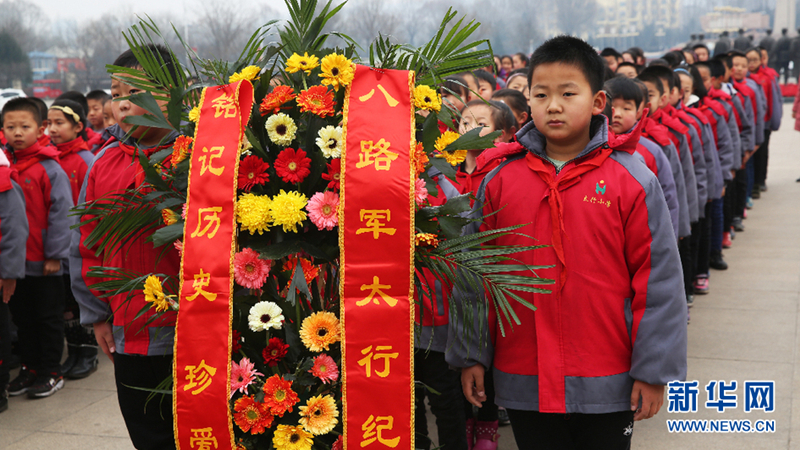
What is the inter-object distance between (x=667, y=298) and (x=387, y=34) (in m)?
1.04

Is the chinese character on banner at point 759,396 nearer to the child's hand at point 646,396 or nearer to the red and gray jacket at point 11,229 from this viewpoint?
the child's hand at point 646,396

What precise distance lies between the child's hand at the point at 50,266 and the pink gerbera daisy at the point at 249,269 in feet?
9.51

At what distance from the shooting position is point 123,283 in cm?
203

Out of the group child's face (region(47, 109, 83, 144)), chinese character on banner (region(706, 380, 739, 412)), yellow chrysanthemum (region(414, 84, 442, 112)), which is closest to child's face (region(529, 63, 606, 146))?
yellow chrysanthemum (region(414, 84, 442, 112))

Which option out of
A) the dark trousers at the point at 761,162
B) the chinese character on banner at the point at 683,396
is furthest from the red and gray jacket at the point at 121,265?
the dark trousers at the point at 761,162

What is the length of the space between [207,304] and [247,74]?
61 cm

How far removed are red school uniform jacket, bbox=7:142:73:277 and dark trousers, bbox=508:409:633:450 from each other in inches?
123

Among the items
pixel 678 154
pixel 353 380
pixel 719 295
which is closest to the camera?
pixel 353 380

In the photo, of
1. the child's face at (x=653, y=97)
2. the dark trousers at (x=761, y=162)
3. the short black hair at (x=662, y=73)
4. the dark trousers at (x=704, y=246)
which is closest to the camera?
the child's face at (x=653, y=97)

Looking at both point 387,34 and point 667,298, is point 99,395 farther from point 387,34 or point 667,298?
point 667,298

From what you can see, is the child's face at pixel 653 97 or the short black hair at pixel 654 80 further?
the short black hair at pixel 654 80

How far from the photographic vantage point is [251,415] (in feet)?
5.98

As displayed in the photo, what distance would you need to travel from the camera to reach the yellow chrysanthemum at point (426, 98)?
74.0 inches

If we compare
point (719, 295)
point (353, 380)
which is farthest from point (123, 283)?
point (719, 295)
